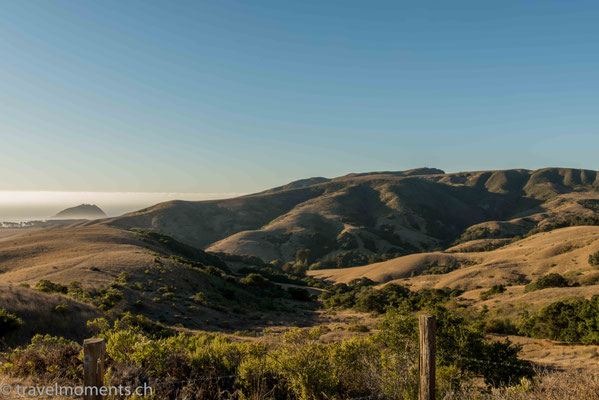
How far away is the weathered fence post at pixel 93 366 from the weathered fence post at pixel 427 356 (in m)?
5.04

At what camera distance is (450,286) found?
150 ft

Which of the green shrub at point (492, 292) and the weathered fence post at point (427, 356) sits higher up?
the weathered fence post at point (427, 356)

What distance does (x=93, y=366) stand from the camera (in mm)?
4352

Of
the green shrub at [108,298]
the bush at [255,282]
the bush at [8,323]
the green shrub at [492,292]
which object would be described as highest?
the bush at [8,323]

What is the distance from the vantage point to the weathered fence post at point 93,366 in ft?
14.1

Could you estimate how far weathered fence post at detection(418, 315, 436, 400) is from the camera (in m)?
5.26

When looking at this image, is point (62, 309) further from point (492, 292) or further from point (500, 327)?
point (492, 292)

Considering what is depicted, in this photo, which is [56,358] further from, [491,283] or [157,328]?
[491,283]

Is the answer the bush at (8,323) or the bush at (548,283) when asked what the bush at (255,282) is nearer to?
the bush at (548,283)

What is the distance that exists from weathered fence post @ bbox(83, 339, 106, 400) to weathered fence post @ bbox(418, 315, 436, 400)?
16.5 feet

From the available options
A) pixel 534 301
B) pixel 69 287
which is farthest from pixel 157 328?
pixel 534 301

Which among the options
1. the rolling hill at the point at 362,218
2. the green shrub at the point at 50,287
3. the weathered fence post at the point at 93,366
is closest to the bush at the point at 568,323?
the weathered fence post at the point at 93,366

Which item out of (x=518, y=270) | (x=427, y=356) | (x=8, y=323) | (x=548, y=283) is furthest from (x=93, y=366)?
(x=518, y=270)

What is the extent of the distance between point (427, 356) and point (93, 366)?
5268 mm
